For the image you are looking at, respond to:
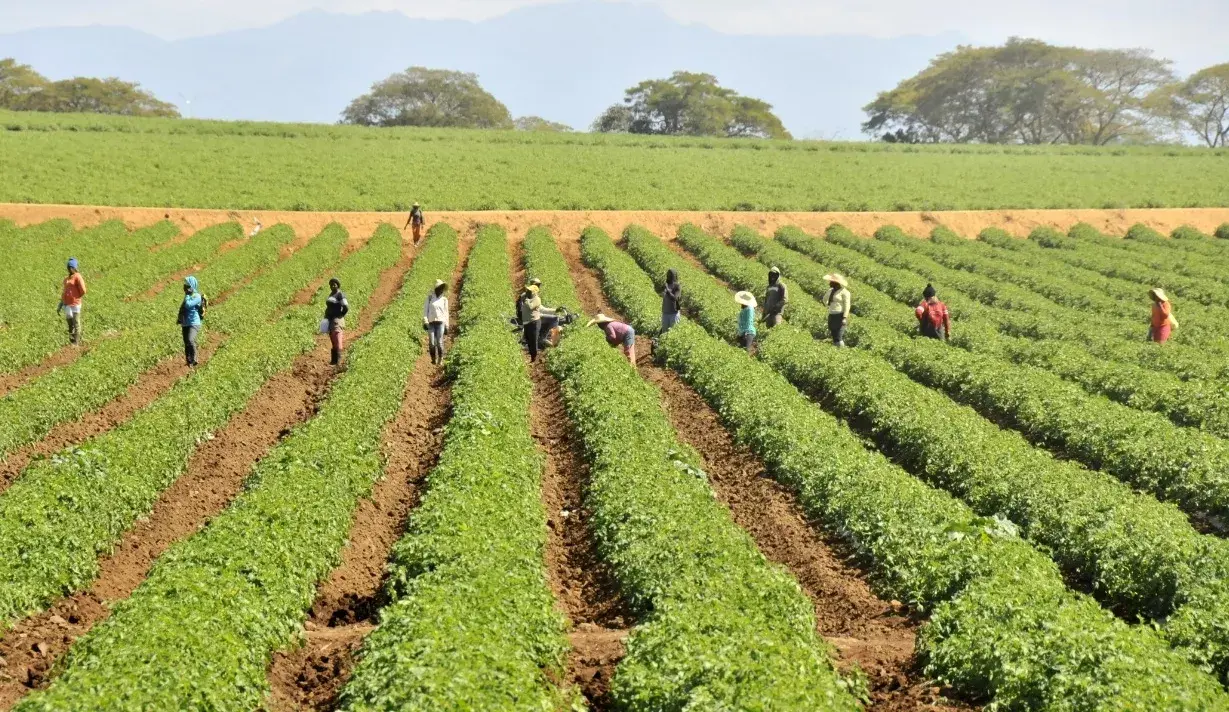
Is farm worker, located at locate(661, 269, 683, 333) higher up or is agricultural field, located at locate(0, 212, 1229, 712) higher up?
farm worker, located at locate(661, 269, 683, 333)

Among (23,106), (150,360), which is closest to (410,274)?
(150,360)

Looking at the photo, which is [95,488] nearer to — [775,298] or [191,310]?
[191,310]

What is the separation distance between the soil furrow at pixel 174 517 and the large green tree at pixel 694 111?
74.0m

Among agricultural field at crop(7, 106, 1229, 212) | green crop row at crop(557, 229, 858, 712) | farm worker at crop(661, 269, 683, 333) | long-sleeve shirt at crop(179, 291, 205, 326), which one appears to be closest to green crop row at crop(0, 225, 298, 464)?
long-sleeve shirt at crop(179, 291, 205, 326)

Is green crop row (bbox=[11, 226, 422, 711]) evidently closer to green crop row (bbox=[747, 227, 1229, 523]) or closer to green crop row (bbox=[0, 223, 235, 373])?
green crop row (bbox=[0, 223, 235, 373])

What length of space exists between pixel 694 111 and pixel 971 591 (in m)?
85.5

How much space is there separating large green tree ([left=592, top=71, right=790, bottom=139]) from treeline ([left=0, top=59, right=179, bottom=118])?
1474 inches

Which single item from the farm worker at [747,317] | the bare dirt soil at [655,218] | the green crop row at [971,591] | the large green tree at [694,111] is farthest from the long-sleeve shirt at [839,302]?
the large green tree at [694,111]

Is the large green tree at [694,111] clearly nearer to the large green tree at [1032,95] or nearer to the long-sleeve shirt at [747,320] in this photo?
the large green tree at [1032,95]

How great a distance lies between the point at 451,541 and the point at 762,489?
16.7ft

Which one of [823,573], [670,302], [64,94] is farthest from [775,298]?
[64,94]

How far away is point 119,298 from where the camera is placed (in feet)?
95.2

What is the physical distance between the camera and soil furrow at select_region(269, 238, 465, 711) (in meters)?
9.22

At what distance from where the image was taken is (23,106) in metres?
86.5
